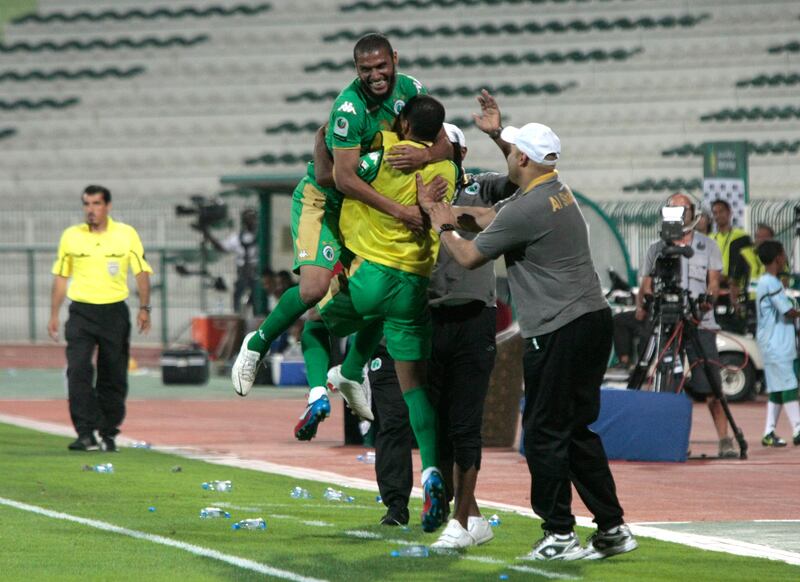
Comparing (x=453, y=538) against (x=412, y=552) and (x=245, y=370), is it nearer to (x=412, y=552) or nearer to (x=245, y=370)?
(x=412, y=552)

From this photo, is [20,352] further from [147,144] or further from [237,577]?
[237,577]

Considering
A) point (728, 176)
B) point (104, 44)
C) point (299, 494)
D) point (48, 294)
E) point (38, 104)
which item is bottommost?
point (299, 494)

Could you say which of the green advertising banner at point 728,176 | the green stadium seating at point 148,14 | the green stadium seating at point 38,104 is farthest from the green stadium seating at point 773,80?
the green stadium seating at point 38,104

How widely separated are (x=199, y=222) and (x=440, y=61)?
10.5 m

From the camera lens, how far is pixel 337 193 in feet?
28.6

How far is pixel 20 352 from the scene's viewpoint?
3159 centimetres

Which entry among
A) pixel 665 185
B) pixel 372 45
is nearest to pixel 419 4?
pixel 665 185

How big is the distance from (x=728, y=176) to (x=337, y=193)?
1305 centimetres

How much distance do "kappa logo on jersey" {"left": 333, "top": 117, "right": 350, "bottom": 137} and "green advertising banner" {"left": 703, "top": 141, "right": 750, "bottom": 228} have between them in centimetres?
1261

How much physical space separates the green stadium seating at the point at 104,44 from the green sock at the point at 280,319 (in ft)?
102

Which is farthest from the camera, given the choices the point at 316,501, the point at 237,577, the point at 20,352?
the point at 20,352

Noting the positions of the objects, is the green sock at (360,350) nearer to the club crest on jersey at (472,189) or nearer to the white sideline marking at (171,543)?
the club crest on jersey at (472,189)

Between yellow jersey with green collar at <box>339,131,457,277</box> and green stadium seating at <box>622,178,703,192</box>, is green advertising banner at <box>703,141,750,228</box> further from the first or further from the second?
yellow jersey with green collar at <box>339,131,457,277</box>

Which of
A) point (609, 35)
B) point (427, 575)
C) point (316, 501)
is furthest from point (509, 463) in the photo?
point (609, 35)
